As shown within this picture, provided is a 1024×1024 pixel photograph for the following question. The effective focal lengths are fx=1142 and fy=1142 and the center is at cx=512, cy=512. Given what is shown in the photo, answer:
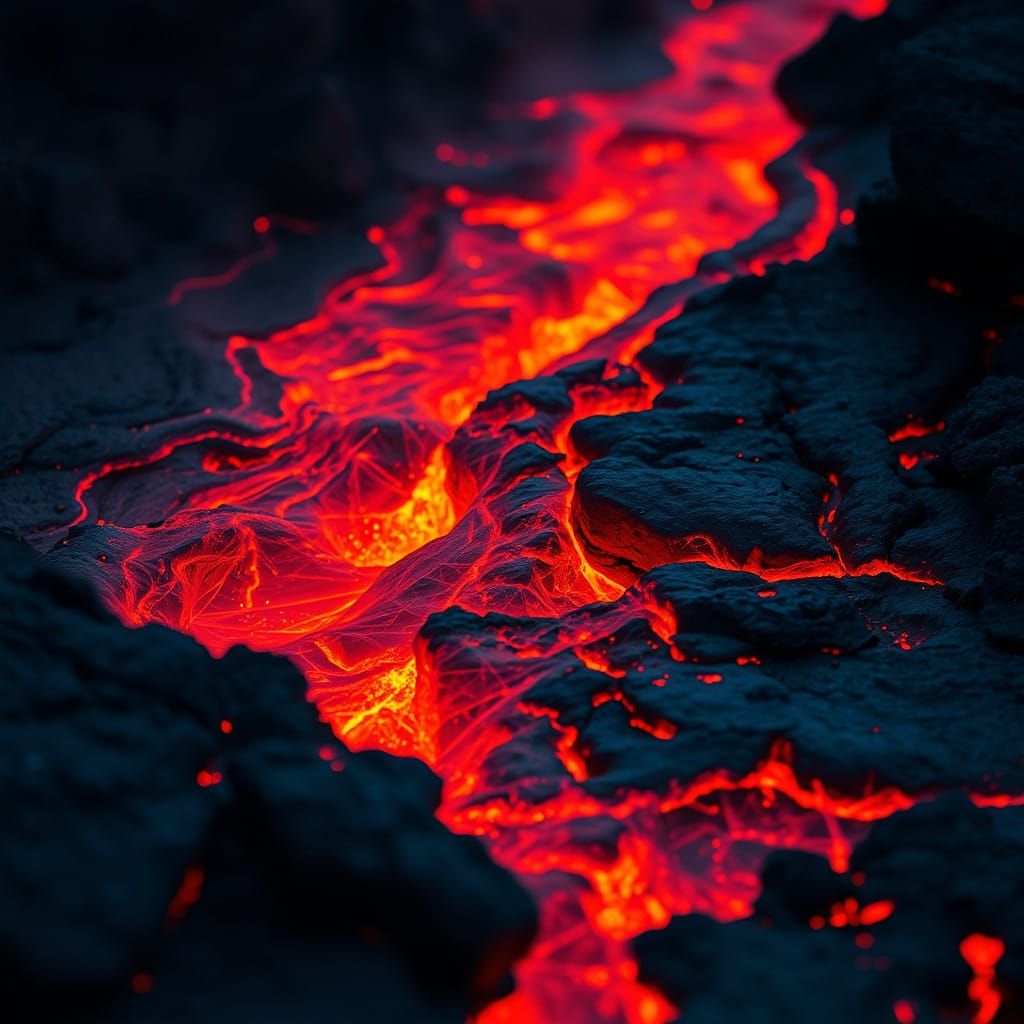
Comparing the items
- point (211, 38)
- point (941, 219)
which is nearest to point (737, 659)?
point (941, 219)

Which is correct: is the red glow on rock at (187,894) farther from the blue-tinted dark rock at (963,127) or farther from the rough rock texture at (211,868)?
the blue-tinted dark rock at (963,127)

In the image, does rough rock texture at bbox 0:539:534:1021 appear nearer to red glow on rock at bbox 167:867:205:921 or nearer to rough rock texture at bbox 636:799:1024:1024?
red glow on rock at bbox 167:867:205:921

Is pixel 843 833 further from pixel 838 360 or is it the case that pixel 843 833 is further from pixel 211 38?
pixel 211 38

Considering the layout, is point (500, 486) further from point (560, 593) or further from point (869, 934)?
point (869, 934)

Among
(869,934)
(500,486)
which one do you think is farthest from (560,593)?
(869,934)

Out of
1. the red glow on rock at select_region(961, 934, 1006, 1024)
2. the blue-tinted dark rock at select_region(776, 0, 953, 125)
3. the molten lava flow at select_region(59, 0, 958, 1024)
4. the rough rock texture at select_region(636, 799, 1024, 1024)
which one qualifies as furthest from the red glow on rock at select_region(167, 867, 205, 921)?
the blue-tinted dark rock at select_region(776, 0, 953, 125)

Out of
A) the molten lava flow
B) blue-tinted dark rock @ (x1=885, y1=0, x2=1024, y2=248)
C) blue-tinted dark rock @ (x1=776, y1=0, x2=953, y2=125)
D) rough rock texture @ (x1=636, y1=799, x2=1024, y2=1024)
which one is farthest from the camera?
blue-tinted dark rock @ (x1=776, y1=0, x2=953, y2=125)

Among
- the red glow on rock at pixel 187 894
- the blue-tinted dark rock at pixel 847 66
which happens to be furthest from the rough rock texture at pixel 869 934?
the blue-tinted dark rock at pixel 847 66
